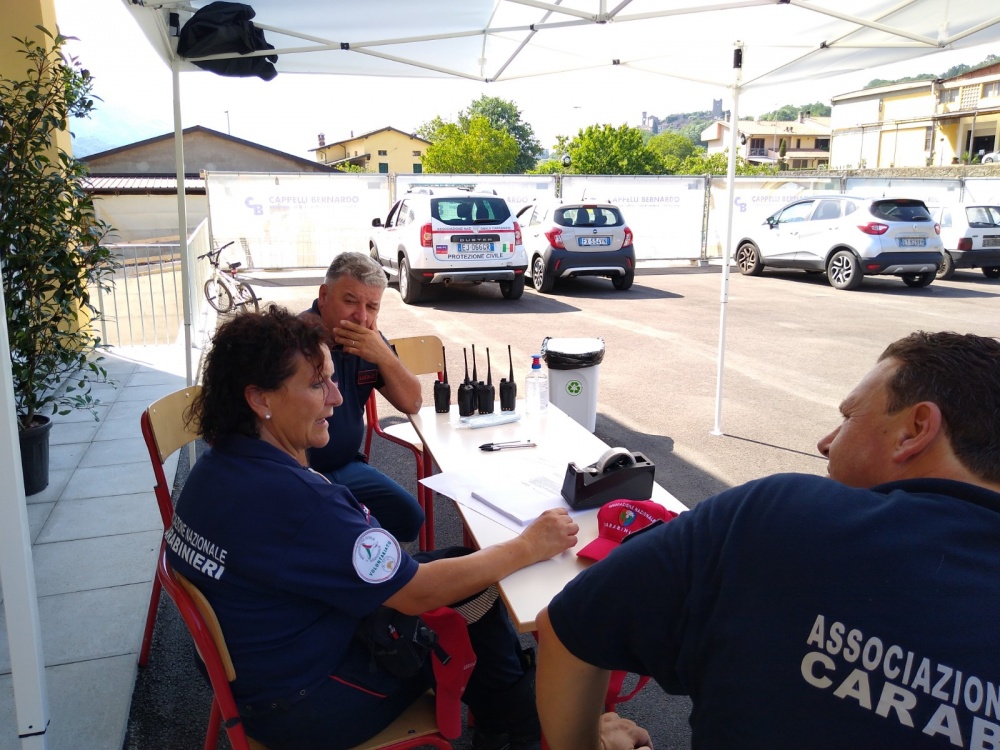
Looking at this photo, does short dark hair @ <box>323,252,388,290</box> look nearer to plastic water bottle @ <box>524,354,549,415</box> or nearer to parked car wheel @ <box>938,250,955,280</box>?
plastic water bottle @ <box>524,354,549,415</box>

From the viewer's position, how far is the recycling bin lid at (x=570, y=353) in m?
4.92

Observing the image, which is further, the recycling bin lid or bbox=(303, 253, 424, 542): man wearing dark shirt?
the recycling bin lid

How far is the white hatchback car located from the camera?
14.5 m

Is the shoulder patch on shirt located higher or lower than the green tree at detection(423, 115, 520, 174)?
lower

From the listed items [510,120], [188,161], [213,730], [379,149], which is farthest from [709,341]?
[510,120]

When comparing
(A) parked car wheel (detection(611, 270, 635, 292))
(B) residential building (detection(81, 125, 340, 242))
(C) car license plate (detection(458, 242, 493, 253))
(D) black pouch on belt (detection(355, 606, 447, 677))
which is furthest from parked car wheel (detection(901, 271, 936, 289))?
(B) residential building (detection(81, 125, 340, 242))

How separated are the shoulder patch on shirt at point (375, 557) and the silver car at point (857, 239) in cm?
1347

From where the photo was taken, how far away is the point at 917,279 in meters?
13.7

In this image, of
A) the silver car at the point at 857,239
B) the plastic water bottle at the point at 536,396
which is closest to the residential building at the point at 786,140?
the silver car at the point at 857,239

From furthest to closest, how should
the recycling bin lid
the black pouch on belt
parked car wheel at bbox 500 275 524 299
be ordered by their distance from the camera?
1. parked car wheel at bbox 500 275 524 299
2. the recycling bin lid
3. the black pouch on belt

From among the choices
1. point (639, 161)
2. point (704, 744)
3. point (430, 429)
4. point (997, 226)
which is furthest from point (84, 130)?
point (639, 161)

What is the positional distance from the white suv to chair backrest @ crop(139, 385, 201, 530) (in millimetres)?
8736

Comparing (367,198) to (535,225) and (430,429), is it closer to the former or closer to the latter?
(535,225)

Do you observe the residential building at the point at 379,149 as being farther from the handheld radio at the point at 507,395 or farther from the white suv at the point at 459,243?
the handheld radio at the point at 507,395
